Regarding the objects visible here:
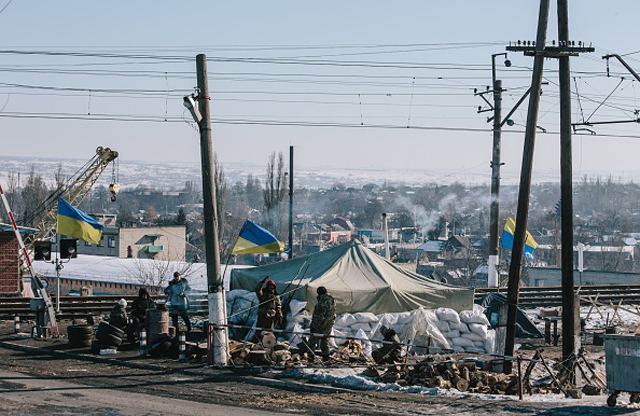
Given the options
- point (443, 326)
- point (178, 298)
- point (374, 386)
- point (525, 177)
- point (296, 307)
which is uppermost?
point (525, 177)

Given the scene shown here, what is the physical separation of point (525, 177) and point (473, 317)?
524 cm

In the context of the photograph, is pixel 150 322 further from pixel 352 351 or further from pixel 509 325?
pixel 509 325

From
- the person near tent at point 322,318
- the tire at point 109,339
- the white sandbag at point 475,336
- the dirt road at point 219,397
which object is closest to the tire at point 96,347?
the tire at point 109,339

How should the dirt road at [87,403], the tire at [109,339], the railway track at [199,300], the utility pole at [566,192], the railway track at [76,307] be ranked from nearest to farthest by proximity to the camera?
the dirt road at [87,403] < the utility pole at [566,192] < the tire at [109,339] < the railway track at [76,307] < the railway track at [199,300]

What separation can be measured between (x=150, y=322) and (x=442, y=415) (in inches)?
357

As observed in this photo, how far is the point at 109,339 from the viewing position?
23.4 metres

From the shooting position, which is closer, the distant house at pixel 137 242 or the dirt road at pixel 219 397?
the dirt road at pixel 219 397

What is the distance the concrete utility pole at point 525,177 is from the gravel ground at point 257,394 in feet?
14.8

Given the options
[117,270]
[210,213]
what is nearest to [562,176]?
[210,213]

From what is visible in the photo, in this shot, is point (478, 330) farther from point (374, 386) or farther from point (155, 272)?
point (155, 272)

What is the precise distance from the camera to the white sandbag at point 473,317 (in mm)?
26984

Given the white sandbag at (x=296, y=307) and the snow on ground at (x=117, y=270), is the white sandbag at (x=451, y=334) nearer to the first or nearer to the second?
the white sandbag at (x=296, y=307)

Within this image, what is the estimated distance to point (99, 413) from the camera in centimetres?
1655

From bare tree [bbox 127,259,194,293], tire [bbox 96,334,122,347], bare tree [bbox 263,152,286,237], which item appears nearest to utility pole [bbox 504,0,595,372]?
tire [bbox 96,334,122,347]
